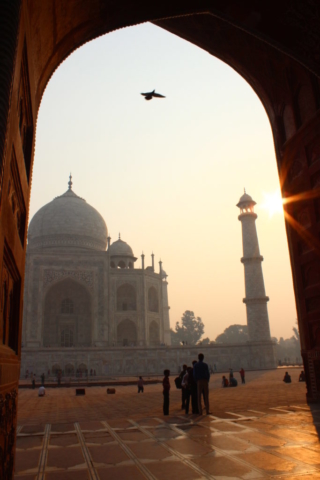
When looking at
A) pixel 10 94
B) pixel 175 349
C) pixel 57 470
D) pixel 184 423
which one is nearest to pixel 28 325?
pixel 175 349

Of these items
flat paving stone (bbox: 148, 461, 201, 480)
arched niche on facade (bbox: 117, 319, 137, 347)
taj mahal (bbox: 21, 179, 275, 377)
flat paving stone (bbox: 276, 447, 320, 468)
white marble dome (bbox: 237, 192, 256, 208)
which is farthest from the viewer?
arched niche on facade (bbox: 117, 319, 137, 347)

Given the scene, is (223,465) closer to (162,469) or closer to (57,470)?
(162,469)

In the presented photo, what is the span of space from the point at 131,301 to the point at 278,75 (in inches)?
1104

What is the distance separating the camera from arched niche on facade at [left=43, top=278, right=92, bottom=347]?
31656 millimetres

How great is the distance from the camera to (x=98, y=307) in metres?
31.3

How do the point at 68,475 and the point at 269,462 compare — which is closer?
the point at 68,475

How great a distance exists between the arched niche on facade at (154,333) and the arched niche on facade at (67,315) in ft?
18.1

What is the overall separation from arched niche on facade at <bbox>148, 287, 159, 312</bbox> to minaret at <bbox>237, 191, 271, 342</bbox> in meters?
9.07

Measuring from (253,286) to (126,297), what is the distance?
11.0m

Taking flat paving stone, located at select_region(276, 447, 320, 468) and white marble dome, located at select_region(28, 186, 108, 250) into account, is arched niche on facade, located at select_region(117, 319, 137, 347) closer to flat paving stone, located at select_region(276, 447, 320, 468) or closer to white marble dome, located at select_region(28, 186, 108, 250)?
white marble dome, located at select_region(28, 186, 108, 250)

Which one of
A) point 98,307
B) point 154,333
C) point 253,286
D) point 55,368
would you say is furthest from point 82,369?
point 253,286

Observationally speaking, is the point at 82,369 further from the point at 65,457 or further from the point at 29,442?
the point at 65,457

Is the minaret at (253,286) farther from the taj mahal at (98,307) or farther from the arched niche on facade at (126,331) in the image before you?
the arched niche on facade at (126,331)

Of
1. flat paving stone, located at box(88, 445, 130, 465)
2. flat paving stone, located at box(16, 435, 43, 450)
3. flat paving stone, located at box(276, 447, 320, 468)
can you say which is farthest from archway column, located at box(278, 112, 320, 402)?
flat paving stone, located at box(16, 435, 43, 450)
